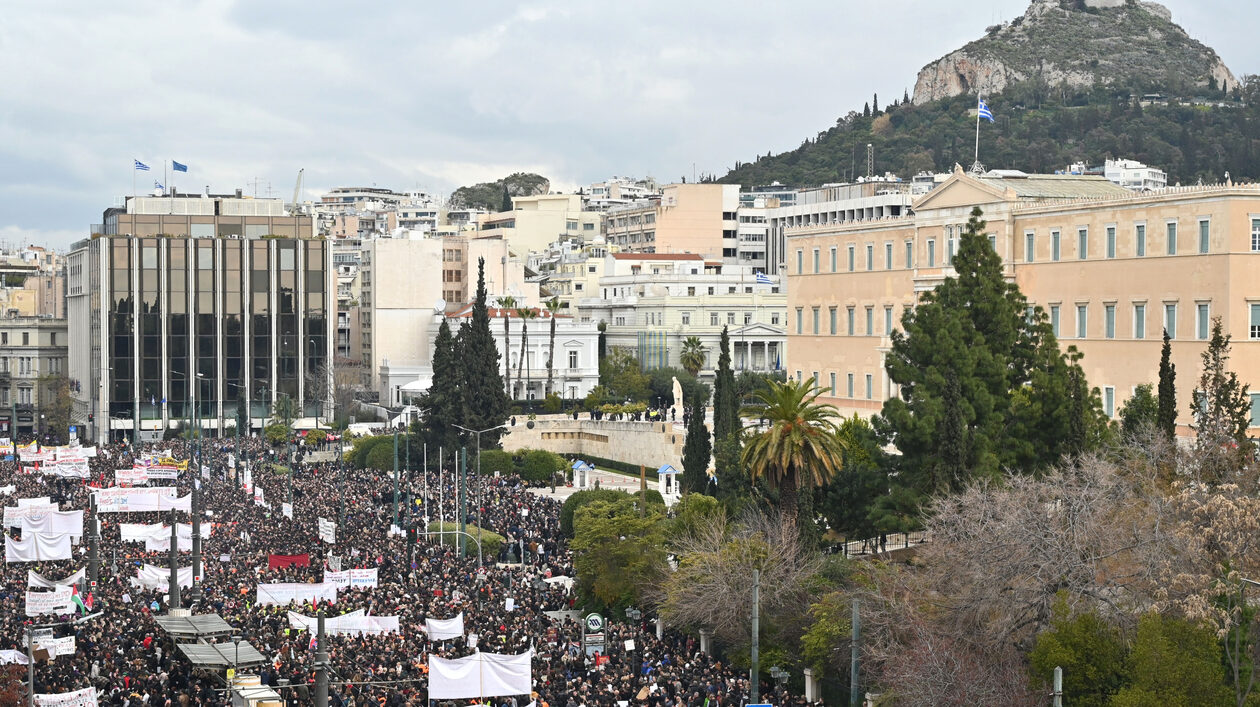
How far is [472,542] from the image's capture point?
5731 cm

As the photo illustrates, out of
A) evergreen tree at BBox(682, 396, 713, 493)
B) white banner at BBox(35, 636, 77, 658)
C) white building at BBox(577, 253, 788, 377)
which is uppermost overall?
white building at BBox(577, 253, 788, 377)

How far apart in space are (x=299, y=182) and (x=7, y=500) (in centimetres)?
9863

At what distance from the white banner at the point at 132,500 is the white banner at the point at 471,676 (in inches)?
1024

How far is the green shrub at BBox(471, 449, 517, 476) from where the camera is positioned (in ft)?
261

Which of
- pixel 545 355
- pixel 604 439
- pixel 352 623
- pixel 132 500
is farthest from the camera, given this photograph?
pixel 545 355

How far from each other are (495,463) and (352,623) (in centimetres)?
4176

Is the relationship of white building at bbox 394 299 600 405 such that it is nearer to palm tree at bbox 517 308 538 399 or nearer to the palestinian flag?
palm tree at bbox 517 308 538 399

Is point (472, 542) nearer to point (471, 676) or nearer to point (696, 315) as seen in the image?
point (471, 676)

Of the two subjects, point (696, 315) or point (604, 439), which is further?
point (696, 315)

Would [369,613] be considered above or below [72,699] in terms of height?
above

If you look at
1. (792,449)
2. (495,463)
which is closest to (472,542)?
(792,449)

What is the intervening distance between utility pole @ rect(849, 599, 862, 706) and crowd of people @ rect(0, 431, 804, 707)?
56.3 inches

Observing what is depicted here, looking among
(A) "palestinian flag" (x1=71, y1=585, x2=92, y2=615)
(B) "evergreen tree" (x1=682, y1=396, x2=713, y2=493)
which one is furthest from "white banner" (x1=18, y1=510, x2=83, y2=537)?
(B) "evergreen tree" (x1=682, y1=396, x2=713, y2=493)

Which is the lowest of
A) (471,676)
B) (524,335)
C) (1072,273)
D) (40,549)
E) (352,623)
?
(471,676)
